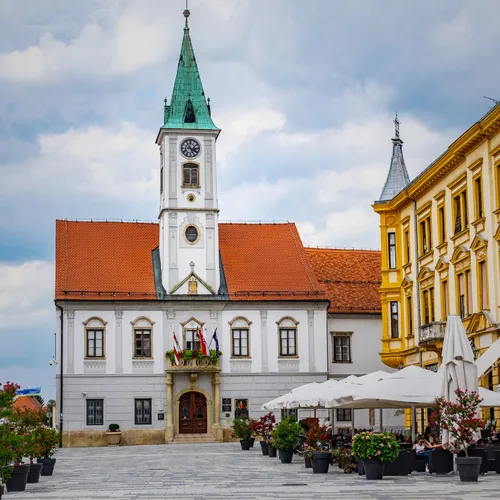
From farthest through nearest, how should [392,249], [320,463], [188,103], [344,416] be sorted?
1. [188,103]
2. [344,416]
3. [392,249]
4. [320,463]

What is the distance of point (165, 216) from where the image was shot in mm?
58969

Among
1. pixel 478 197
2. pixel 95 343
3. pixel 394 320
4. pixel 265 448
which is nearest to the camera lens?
pixel 478 197

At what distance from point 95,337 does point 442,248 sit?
2189cm

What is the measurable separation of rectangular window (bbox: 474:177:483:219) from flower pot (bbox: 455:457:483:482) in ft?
57.2

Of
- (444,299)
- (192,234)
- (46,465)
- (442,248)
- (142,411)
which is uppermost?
(192,234)

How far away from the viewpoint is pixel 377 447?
947 inches

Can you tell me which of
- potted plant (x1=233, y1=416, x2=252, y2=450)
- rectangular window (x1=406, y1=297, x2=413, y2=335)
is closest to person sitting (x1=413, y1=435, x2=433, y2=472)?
potted plant (x1=233, y1=416, x2=252, y2=450)

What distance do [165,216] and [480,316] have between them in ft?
82.7

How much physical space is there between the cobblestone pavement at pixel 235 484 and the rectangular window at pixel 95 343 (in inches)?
868

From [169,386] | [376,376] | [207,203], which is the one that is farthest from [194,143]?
[376,376]

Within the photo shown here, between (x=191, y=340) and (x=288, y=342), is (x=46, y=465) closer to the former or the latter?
(x=191, y=340)

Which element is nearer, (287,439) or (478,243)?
(287,439)

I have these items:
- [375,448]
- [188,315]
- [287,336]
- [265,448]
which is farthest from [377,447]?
[287,336]

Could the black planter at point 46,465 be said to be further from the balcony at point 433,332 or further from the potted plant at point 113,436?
the potted plant at point 113,436
